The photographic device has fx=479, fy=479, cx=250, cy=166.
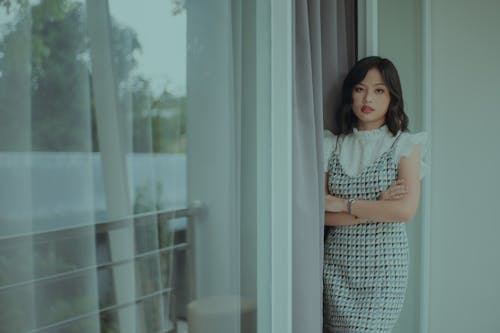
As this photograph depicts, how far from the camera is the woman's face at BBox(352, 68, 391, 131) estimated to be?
1.89 meters

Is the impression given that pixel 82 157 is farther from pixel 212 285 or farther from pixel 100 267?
pixel 212 285

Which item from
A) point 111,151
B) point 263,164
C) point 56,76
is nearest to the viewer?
point 56,76

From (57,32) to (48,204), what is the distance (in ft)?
1.21

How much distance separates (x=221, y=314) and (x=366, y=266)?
64 centimetres

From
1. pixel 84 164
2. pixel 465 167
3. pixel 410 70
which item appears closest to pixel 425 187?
pixel 465 167

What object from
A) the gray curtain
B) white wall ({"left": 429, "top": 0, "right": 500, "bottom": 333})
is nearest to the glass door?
the gray curtain

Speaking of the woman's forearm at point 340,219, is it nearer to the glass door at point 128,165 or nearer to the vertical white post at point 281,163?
the vertical white post at point 281,163

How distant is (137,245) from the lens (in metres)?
1.19

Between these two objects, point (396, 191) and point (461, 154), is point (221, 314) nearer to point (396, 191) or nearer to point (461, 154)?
point (396, 191)

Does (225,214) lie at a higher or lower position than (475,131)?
lower

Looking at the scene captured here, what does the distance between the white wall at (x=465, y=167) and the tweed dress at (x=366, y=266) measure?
32.0 inches

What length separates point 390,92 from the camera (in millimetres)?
1920

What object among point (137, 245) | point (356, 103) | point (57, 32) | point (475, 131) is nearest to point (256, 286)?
point (137, 245)

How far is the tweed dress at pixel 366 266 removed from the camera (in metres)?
1.78
